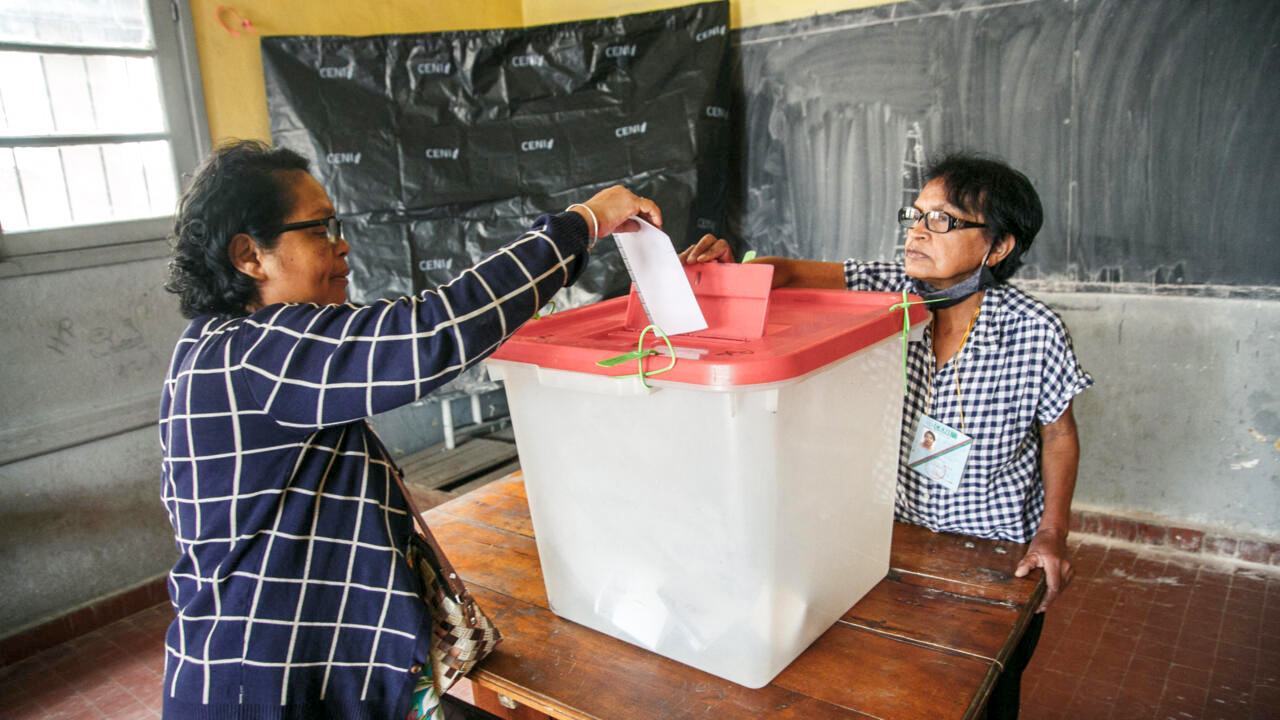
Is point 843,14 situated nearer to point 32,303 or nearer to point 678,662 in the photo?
point 678,662

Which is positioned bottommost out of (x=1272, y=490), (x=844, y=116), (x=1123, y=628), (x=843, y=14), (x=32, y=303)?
(x=1123, y=628)

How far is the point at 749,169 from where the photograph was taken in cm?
338

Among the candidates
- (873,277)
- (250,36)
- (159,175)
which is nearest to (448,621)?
(873,277)

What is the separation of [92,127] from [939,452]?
9.47 ft

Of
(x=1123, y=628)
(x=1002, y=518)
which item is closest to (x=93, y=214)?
(x=1002, y=518)

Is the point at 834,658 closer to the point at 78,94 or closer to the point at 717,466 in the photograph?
the point at 717,466

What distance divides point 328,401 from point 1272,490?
306 centimetres

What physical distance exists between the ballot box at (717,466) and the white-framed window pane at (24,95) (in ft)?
8.00

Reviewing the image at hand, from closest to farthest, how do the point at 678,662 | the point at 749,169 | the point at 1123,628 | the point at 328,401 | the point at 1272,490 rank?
the point at 328,401, the point at 678,662, the point at 1123,628, the point at 1272,490, the point at 749,169

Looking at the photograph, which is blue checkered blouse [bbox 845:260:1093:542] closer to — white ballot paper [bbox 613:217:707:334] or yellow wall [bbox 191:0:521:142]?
white ballot paper [bbox 613:217:707:334]

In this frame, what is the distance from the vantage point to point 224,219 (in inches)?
39.7

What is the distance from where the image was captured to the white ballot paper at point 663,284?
40.4 inches

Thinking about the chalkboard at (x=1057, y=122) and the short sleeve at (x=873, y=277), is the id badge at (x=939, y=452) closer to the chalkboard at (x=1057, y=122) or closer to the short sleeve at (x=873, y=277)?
the short sleeve at (x=873, y=277)

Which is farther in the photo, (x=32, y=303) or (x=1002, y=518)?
(x=32, y=303)
